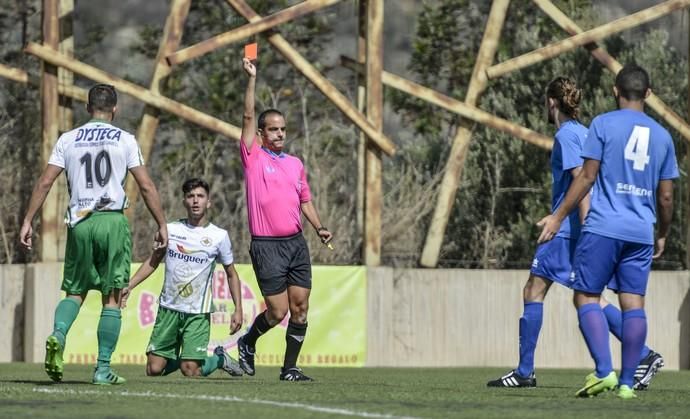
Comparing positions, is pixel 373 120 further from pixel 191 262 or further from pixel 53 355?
pixel 53 355

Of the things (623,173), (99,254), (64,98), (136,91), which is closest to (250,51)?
(99,254)

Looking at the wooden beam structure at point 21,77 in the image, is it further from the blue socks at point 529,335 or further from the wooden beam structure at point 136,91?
the blue socks at point 529,335

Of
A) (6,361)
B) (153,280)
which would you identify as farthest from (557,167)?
(6,361)

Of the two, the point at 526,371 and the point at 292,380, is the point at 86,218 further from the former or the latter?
the point at 526,371

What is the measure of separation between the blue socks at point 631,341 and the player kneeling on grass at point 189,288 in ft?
13.2

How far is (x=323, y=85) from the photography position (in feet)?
56.5

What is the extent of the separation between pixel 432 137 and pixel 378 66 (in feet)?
6.90

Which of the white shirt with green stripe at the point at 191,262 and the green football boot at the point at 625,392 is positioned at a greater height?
the white shirt with green stripe at the point at 191,262

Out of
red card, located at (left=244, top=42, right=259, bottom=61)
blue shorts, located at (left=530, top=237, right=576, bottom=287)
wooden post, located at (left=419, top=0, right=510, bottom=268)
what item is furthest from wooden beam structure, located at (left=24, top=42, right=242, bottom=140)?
blue shorts, located at (left=530, top=237, right=576, bottom=287)

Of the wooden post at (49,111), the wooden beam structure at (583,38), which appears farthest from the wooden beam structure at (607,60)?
the wooden post at (49,111)

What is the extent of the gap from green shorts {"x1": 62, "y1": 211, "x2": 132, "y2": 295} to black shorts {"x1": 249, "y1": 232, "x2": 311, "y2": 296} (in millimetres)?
1520

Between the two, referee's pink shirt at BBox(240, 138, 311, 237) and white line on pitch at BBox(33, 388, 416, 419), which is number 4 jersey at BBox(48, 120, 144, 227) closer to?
white line on pitch at BBox(33, 388, 416, 419)

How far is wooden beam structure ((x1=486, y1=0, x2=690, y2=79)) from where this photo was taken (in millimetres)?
17719

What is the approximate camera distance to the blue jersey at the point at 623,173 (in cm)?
894
